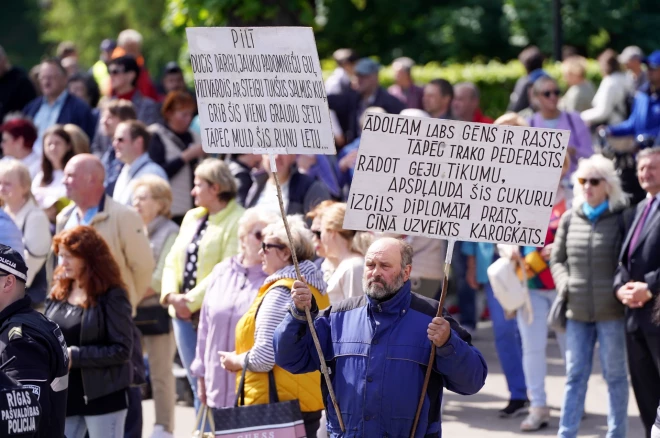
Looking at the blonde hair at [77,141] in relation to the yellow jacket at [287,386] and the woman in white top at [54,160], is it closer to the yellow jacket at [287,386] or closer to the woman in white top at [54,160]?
the woman in white top at [54,160]

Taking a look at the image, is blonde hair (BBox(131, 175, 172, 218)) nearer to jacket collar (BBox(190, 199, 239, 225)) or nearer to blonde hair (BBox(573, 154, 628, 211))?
jacket collar (BBox(190, 199, 239, 225))

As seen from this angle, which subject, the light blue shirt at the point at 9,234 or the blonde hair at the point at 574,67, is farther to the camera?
the blonde hair at the point at 574,67

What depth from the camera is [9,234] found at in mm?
8477

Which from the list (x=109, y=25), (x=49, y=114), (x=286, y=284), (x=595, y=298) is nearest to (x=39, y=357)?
(x=286, y=284)

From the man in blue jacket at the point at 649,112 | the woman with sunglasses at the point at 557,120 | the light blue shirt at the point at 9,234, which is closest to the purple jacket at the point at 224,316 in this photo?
the light blue shirt at the point at 9,234

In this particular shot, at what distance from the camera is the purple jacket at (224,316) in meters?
8.13

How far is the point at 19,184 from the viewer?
31.8 feet

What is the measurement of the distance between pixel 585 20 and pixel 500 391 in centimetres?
1359

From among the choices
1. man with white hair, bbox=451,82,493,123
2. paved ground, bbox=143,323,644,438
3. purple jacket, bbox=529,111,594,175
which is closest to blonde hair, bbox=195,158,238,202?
paved ground, bbox=143,323,644,438

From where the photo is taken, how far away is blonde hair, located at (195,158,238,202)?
9352mm

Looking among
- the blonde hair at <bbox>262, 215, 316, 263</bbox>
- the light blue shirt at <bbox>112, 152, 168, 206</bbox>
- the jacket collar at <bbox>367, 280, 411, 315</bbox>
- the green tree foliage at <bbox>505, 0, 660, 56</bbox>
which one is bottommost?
the jacket collar at <bbox>367, 280, 411, 315</bbox>

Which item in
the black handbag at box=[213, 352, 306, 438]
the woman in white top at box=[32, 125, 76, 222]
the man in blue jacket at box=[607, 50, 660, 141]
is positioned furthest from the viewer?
the man in blue jacket at box=[607, 50, 660, 141]

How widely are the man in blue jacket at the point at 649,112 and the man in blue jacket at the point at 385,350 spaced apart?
7220 millimetres

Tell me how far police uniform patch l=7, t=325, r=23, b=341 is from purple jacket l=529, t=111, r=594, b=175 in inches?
271
